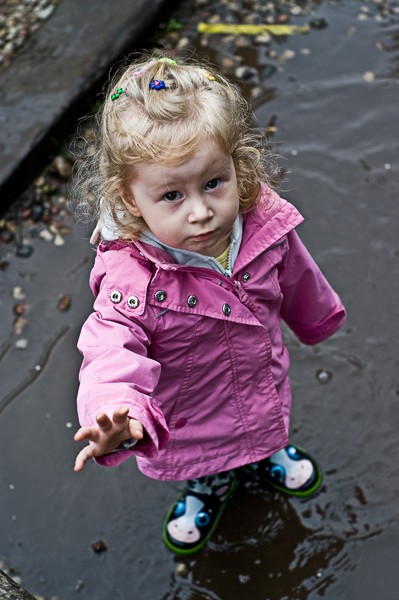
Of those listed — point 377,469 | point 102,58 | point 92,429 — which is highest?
point 92,429

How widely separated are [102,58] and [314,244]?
166 cm

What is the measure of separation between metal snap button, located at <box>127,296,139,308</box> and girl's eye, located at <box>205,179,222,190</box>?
13.4 inches

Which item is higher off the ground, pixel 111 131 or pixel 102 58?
pixel 111 131

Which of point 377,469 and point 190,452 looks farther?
point 377,469

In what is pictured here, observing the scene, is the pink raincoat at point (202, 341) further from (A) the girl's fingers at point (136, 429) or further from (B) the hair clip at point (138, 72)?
(B) the hair clip at point (138, 72)

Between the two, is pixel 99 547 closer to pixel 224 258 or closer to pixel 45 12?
pixel 224 258

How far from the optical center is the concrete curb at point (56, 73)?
4.07 meters

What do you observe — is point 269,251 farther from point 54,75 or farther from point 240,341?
point 54,75

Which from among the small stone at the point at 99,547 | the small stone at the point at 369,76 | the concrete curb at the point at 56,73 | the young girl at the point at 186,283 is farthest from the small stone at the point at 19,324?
the small stone at the point at 369,76

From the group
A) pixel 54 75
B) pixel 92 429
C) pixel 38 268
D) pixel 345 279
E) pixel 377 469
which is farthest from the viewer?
pixel 54 75

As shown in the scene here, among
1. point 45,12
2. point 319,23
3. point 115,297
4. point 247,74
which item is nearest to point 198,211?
point 115,297

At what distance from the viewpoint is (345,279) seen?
11.7 ft

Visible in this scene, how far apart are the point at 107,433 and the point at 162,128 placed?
0.75m

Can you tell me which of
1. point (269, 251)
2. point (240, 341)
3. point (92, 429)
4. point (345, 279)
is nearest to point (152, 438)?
point (92, 429)
